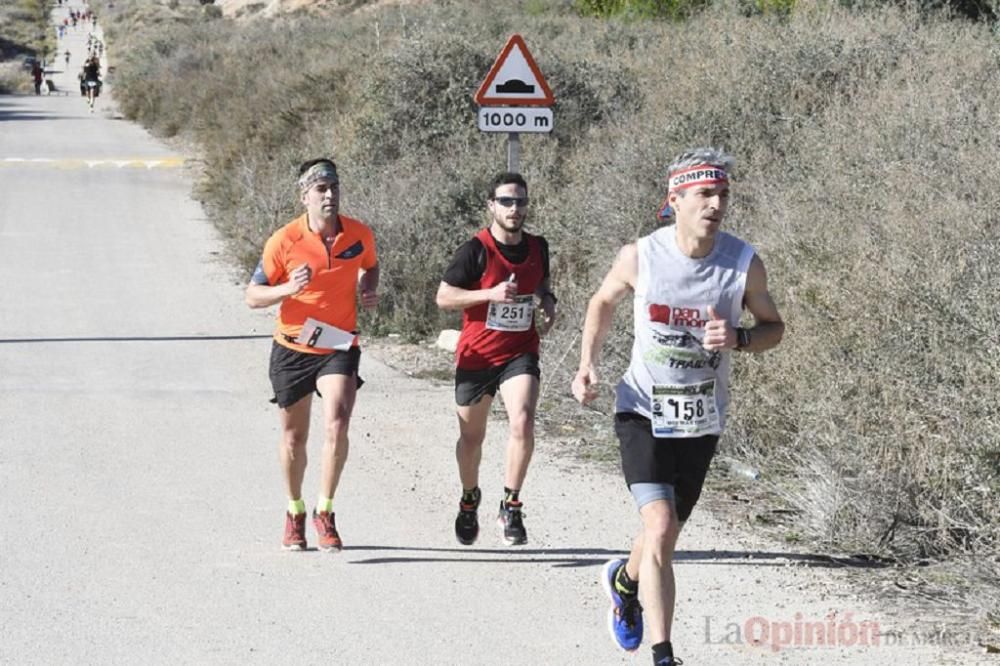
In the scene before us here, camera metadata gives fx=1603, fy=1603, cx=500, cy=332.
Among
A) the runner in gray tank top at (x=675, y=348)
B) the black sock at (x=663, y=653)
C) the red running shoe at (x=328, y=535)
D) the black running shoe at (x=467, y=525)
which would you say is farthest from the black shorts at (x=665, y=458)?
the red running shoe at (x=328, y=535)

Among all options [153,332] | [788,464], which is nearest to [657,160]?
[153,332]

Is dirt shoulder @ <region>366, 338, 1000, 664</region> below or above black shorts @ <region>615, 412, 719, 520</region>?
below

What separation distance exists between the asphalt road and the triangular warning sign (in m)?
2.40

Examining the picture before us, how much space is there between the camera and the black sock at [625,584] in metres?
6.39

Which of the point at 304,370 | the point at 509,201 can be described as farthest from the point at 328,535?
the point at 509,201

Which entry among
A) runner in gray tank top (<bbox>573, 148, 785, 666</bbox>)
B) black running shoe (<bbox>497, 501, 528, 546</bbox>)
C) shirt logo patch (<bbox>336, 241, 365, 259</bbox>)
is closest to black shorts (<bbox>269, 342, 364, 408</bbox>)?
shirt logo patch (<bbox>336, 241, 365, 259</bbox>)

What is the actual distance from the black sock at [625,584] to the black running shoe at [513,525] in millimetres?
1817

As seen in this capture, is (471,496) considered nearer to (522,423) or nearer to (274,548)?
(522,423)

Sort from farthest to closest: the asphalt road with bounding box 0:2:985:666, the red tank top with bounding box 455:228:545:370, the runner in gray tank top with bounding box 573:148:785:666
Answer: the red tank top with bounding box 455:228:545:370 → the asphalt road with bounding box 0:2:985:666 → the runner in gray tank top with bounding box 573:148:785:666

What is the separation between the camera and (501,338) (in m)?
8.28

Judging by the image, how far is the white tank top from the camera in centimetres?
612

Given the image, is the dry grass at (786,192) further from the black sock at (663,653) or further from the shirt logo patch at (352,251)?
the shirt logo patch at (352,251)

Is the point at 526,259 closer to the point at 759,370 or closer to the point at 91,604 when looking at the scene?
the point at 759,370

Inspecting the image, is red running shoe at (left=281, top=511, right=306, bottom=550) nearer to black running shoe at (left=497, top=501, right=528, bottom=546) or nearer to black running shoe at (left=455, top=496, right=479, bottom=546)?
black running shoe at (left=455, top=496, right=479, bottom=546)
